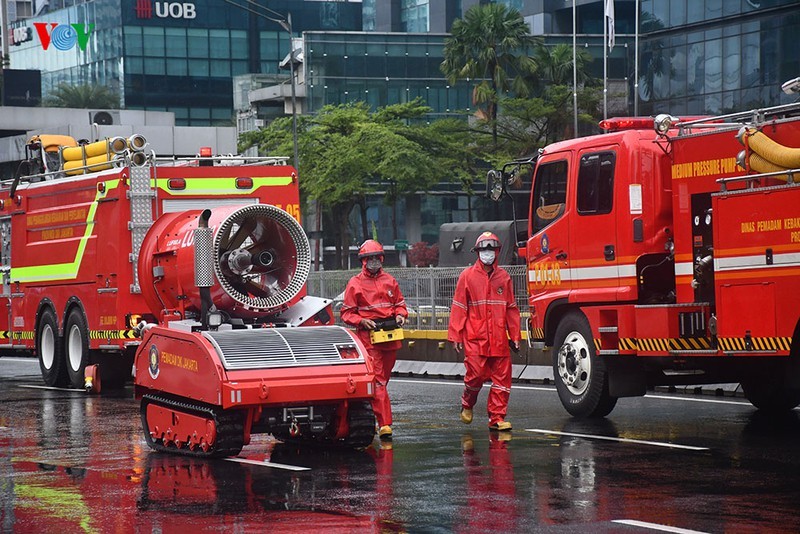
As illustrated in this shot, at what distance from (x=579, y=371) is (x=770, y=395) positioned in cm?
211

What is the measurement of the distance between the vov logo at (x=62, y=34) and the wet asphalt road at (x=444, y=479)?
267ft

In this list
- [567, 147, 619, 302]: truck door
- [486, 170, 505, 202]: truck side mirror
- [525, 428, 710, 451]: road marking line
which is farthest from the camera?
[486, 170, 505, 202]: truck side mirror

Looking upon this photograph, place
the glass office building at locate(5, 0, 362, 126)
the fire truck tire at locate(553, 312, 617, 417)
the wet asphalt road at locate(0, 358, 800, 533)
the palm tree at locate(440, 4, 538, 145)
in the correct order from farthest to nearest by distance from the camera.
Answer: the glass office building at locate(5, 0, 362, 126), the palm tree at locate(440, 4, 538, 145), the fire truck tire at locate(553, 312, 617, 417), the wet asphalt road at locate(0, 358, 800, 533)

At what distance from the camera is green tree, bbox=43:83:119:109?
110812mm

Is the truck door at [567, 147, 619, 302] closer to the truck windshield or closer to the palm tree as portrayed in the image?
the truck windshield

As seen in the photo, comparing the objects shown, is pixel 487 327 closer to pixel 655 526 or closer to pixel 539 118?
pixel 655 526

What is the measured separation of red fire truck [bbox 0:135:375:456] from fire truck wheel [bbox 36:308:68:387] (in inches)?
1.0

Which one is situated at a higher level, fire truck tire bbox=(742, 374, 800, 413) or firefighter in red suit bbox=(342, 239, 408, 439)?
firefighter in red suit bbox=(342, 239, 408, 439)

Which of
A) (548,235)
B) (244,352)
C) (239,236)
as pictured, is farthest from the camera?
(548,235)

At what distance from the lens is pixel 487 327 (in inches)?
589

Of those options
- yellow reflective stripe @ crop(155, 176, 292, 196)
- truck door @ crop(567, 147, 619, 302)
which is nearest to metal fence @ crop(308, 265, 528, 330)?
yellow reflective stripe @ crop(155, 176, 292, 196)

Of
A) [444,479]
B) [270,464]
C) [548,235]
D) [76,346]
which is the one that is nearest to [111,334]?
[76,346]

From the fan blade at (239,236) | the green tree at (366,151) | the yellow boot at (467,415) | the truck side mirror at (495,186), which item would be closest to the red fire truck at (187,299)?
the fan blade at (239,236)

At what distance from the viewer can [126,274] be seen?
827 inches
